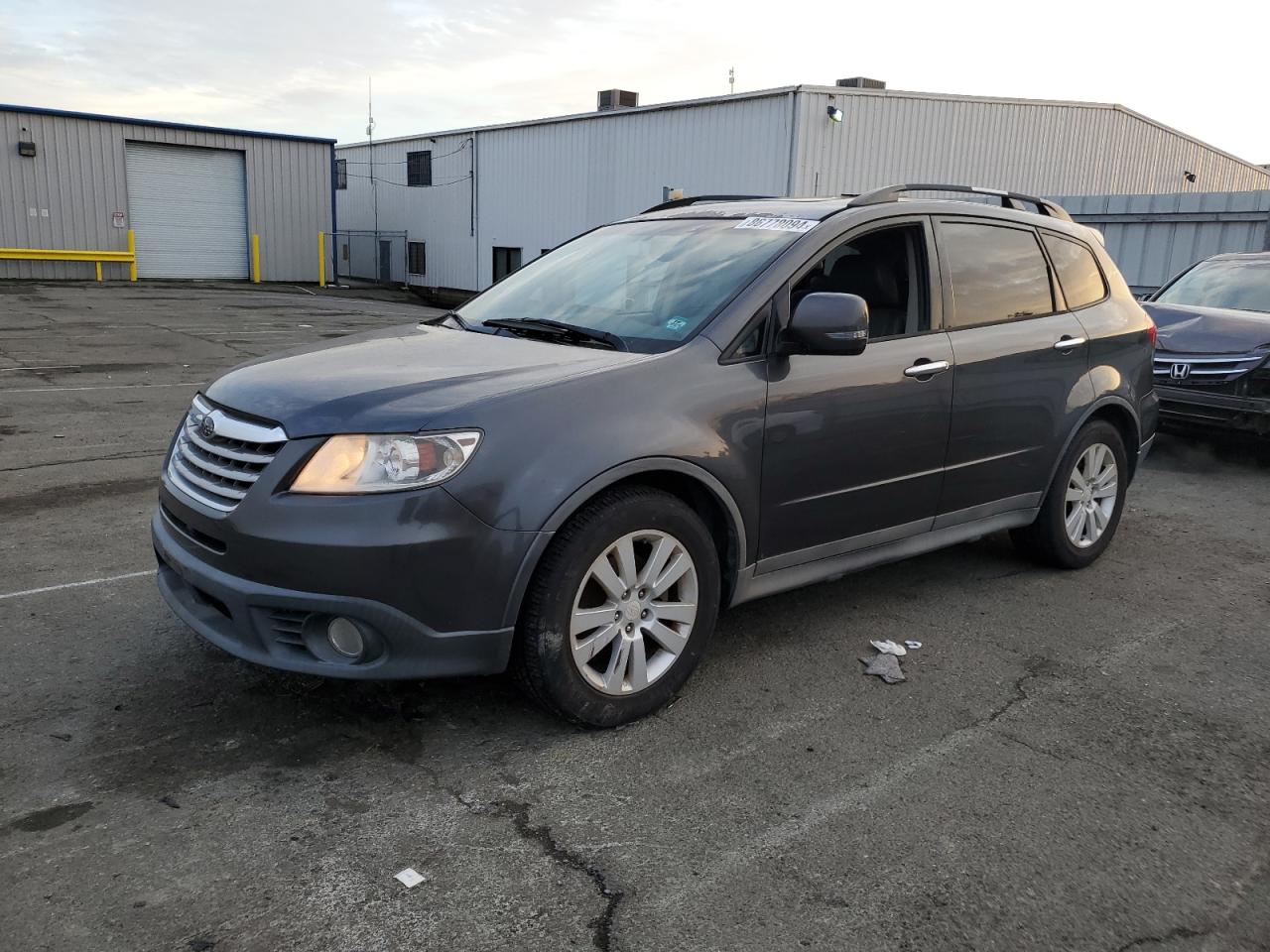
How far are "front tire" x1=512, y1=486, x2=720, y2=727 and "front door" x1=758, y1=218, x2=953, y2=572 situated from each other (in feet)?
1.39

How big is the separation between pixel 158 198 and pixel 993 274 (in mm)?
29483

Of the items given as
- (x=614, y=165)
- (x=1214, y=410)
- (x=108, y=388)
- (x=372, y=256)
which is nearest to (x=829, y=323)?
(x=1214, y=410)

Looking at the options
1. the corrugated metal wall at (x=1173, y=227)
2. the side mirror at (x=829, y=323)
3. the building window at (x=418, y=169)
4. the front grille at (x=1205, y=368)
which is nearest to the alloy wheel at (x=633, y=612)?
the side mirror at (x=829, y=323)

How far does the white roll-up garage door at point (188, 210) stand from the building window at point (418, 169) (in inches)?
207

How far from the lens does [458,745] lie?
3348mm

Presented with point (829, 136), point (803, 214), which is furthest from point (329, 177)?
point (803, 214)

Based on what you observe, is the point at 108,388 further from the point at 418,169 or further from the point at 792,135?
the point at 418,169

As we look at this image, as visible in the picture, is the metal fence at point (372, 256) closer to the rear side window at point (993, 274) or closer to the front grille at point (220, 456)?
the rear side window at point (993, 274)

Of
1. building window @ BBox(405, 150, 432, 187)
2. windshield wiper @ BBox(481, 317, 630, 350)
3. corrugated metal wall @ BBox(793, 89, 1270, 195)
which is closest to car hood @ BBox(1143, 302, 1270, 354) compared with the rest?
windshield wiper @ BBox(481, 317, 630, 350)

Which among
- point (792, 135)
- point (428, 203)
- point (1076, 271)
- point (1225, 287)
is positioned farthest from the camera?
point (428, 203)

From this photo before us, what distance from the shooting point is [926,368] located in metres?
4.25

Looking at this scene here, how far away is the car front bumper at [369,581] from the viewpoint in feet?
9.73

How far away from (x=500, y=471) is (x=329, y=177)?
31.6m

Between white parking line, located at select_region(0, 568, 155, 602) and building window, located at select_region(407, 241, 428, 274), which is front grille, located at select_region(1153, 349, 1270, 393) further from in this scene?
building window, located at select_region(407, 241, 428, 274)
